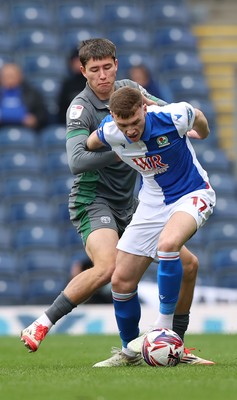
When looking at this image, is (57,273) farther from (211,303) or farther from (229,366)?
(229,366)

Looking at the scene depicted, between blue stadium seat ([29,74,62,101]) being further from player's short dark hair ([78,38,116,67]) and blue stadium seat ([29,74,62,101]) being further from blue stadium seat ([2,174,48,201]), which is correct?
player's short dark hair ([78,38,116,67])

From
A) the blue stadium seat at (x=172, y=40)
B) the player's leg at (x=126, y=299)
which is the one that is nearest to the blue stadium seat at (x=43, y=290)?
the blue stadium seat at (x=172, y=40)

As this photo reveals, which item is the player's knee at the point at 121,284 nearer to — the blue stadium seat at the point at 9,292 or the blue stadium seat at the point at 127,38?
the blue stadium seat at the point at 9,292

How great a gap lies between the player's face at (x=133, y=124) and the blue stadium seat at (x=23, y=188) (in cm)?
900

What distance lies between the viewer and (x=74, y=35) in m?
19.8

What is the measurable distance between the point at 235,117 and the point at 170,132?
13422 mm

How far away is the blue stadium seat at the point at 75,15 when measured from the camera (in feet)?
65.7

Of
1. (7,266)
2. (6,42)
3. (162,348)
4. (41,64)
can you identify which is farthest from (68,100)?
(162,348)

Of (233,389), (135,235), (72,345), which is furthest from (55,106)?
(233,389)

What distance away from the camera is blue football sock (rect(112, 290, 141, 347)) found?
27.9 ft

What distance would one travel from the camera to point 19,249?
1656 cm

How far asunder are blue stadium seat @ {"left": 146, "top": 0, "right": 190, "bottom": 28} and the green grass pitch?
11.1 metres

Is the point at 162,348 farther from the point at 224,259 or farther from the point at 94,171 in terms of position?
the point at 224,259

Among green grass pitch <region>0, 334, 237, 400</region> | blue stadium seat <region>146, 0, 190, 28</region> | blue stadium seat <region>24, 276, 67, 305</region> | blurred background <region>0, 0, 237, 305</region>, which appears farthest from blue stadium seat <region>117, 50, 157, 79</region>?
green grass pitch <region>0, 334, 237, 400</region>
